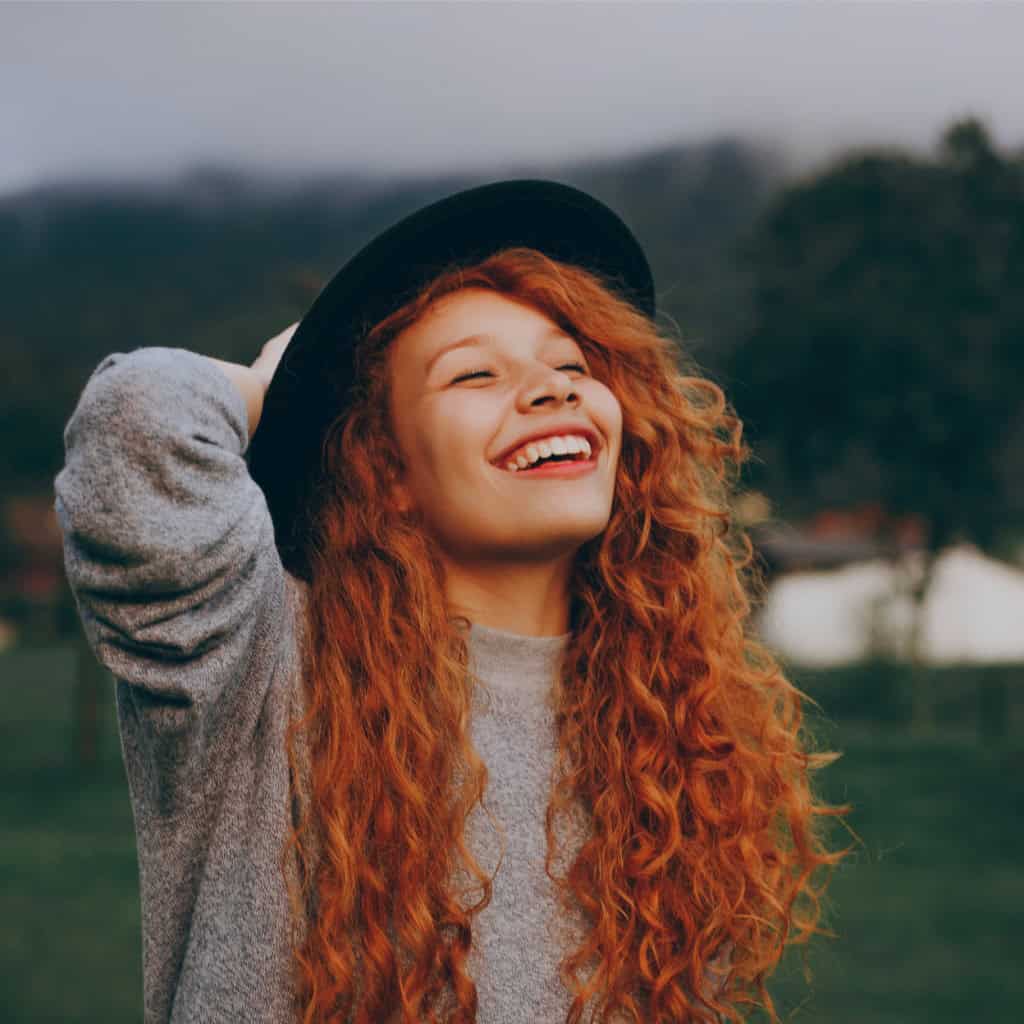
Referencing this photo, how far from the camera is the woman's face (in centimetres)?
166

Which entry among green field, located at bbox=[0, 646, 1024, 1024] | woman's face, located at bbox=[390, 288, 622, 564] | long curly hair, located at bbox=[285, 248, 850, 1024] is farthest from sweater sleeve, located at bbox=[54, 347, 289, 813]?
green field, located at bbox=[0, 646, 1024, 1024]

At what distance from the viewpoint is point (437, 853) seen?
5.12 feet

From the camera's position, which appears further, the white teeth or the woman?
the white teeth

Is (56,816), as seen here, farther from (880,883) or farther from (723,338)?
(723,338)

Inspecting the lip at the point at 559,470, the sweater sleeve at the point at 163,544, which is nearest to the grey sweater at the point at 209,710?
the sweater sleeve at the point at 163,544

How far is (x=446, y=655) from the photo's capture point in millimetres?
1712

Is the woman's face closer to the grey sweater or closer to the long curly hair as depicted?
the long curly hair

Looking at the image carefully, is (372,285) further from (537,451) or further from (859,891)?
(859,891)

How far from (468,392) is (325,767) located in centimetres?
56

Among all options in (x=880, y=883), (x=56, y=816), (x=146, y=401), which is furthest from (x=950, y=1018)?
(x=56, y=816)

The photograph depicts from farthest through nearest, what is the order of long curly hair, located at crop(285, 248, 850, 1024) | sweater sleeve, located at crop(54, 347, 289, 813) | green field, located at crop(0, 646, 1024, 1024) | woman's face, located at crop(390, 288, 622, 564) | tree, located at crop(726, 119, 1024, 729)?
tree, located at crop(726, 119, 1024, 729) < green field, located at crop(0, 646, 1024, 1024) < woman's face, located at crop(390, 288, 622, 564) < long curly hair, located at crop(285, 248, 850, 1024) < sweater sleeve, located at crop(54, 347, 289, 813)

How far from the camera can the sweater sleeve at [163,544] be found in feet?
4.21

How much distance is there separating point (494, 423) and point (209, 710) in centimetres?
56

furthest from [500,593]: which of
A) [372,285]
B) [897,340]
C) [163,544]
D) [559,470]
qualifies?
[897,340]
